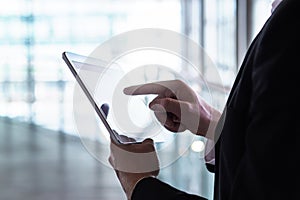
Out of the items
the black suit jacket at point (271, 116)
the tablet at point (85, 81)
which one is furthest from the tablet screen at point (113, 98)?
the black suit jacket at point (271, 116)

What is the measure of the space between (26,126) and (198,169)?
24.5 inches

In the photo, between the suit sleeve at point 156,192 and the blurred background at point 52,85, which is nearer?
the suit sleeve at point 156,192

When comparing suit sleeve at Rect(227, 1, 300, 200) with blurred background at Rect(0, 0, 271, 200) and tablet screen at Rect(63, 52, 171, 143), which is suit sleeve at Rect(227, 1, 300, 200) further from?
blurred background at Rect(0, 0, 271, 200)

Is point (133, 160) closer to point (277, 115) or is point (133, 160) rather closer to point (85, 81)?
point (85, 81)

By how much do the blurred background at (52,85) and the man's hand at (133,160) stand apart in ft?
1.99

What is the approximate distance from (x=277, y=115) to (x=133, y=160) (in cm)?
34

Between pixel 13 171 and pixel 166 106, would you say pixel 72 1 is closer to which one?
pixel 13 171

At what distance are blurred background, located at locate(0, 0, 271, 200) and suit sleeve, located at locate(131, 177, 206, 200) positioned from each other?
2.24 feet

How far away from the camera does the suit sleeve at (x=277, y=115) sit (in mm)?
460

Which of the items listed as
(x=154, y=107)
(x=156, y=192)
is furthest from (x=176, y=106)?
(x=156, y=192)

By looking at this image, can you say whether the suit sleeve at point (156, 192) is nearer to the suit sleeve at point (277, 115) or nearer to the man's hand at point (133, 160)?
the man's hand at point (133, 160)

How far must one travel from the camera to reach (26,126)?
142 cm

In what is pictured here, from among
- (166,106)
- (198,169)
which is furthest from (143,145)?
(198,169)

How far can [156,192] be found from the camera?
0.66m
